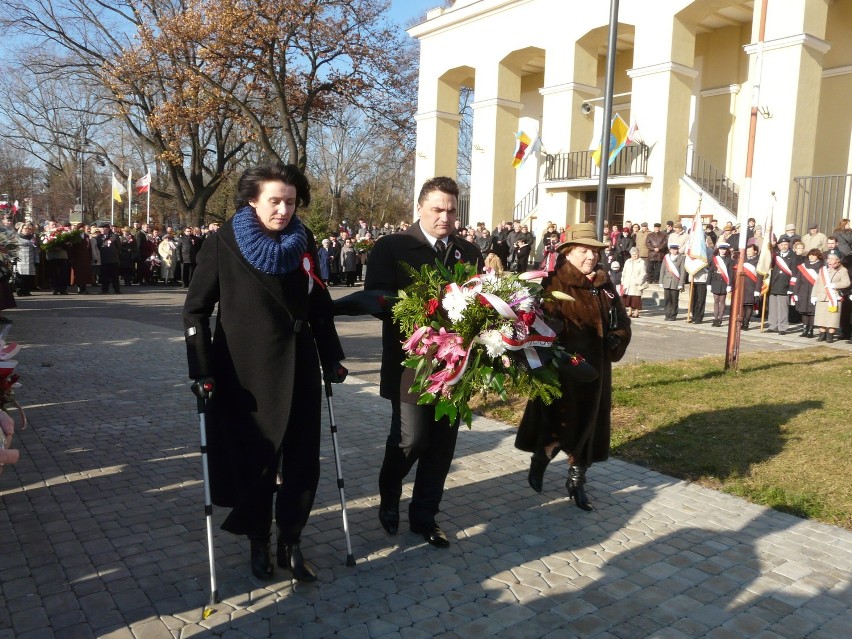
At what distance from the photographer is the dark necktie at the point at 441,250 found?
430 cm

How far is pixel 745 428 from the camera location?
7.28 metres

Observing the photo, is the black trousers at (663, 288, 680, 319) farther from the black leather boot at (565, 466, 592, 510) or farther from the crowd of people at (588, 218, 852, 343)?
the black leather boot at (565, 466, 592, 510)

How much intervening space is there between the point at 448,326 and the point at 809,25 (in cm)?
2080

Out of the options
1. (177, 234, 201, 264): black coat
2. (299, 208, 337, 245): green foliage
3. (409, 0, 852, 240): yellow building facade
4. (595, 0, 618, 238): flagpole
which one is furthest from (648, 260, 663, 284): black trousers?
(177, 234, 201, 264): black coat

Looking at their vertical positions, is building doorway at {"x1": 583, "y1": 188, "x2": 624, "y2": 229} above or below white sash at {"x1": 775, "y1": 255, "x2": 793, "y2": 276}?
above

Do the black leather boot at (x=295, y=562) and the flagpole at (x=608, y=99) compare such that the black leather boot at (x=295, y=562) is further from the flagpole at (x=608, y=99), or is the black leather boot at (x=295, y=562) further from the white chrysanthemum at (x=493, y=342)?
the flagpole at (x=608, y=99)

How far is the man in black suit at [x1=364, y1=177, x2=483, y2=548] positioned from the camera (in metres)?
4.23

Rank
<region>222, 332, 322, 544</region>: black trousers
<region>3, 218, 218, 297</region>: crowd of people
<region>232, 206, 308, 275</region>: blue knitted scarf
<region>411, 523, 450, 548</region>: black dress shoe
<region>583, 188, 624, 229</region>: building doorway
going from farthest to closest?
<region>583, 188, 624, 229</region>: building doorway → <region>3, 218, 218, 297</region>: crowd of people → <region>411, 523, 450, 548</region>: black dress shoe → <region>222, 332, 322, 544</region>: black trousers → <region>232, 206, 308, 275</region>: blue knitted scarf

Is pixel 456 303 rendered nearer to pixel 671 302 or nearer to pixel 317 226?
pixel 671 302

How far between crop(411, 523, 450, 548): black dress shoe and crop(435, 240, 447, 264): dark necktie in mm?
1640

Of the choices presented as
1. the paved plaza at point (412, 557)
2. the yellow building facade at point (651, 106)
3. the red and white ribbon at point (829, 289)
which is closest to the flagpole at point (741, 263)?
the paved plaza at point (412, 557)

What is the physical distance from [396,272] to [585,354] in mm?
1547

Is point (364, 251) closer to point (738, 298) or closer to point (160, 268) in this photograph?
point (160, 268)

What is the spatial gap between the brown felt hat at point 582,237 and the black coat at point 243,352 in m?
2.08
